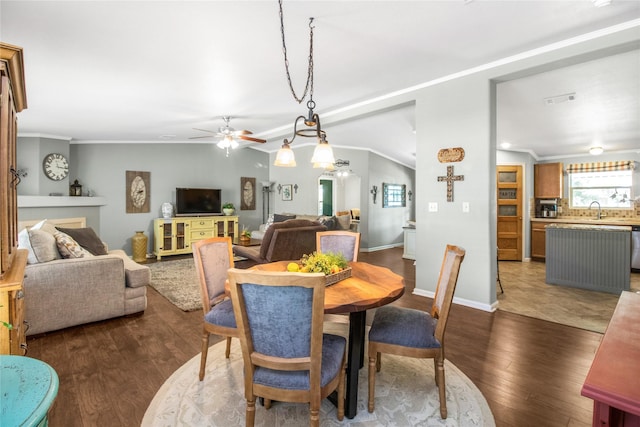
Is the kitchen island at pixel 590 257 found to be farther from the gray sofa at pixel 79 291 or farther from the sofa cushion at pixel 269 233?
the gray sofa at pixel 79 291

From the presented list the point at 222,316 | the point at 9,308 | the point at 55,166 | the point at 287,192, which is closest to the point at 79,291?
the point at 9,308

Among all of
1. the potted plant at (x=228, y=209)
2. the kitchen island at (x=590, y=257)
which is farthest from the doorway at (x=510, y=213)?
the potted plant at (x=228, y=209)

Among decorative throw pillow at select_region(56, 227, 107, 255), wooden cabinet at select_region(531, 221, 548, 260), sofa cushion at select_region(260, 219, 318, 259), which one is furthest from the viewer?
wooden cabinet at select_region(531, 221, 548, 260)

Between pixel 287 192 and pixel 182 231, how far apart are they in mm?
2897

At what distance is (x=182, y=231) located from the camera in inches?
281

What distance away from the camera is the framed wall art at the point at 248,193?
8547 mm

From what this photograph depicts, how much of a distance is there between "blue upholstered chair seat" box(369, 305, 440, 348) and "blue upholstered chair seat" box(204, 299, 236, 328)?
0.92m

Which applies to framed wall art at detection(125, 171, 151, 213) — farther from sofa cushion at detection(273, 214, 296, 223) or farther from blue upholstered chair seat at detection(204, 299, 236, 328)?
blue upholstered chair seat at detection(204, 299, 236, 328)

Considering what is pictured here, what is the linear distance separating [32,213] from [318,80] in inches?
211

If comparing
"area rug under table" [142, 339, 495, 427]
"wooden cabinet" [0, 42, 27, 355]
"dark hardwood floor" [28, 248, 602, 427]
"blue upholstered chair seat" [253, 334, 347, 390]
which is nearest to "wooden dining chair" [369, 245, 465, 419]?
"area rug under table" [142, 339, 495, 427]

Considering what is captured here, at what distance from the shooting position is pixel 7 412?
2.34ft

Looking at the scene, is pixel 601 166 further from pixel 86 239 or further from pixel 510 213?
pixel 86 239

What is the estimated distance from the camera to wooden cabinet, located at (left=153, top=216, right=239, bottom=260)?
683 centimetres

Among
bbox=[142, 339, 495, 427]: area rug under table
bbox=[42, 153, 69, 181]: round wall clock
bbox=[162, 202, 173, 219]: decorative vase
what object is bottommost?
bbox=[142, 339, 495, 427]: area rug under table
